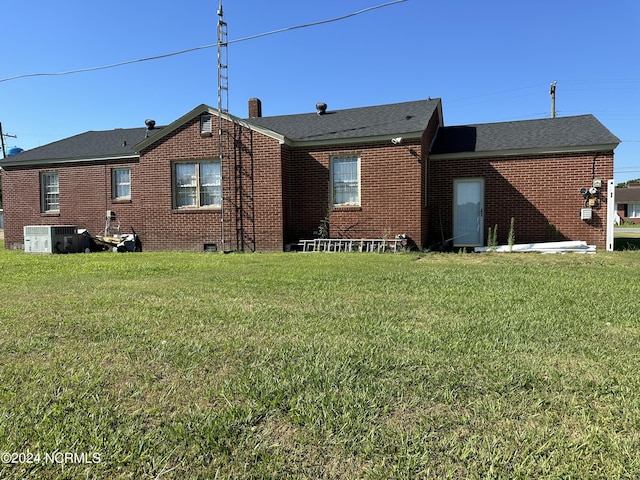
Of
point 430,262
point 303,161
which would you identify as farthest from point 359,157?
point 430,262

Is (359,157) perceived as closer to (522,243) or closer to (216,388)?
(522,243)

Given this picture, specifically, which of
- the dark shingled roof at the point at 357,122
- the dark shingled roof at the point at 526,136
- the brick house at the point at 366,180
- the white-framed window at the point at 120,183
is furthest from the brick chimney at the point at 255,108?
the dark shingled roof at the point at 526,136

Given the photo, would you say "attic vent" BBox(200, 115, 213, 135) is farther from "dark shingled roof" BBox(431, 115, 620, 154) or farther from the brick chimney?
"dark shingled roof" BBox(431, 115, 620, 154)

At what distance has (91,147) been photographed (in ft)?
56.4

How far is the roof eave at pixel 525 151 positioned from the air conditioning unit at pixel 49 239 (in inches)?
479

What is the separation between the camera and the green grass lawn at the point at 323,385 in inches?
83.3

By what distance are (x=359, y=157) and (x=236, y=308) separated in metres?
8.96

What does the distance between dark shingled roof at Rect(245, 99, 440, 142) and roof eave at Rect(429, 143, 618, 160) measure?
1.41m

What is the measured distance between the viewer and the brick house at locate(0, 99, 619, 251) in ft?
41.8

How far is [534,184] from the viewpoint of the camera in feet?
43.2

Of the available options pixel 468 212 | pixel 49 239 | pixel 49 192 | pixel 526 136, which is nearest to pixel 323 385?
pixel 468 212

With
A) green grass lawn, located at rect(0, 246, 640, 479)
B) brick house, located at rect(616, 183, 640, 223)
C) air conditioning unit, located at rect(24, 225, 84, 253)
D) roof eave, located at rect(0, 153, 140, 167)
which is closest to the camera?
green grass lawn, located at rect(0, 246, 640, 479)

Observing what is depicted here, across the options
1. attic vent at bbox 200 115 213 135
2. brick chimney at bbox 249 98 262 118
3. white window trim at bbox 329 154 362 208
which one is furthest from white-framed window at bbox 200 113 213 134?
brick chimney at bbox 249 98 262 118

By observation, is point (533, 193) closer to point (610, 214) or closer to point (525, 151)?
point (525, 151)
